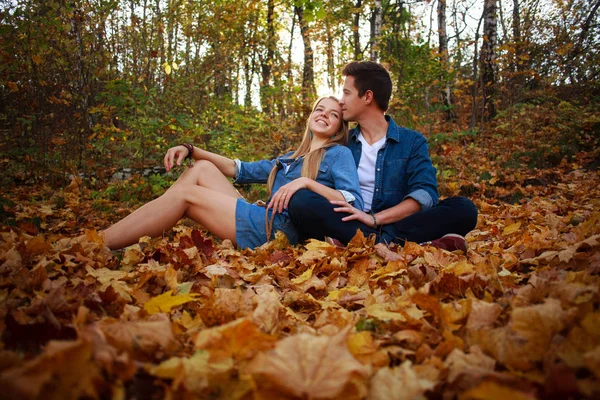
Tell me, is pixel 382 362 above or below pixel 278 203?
below

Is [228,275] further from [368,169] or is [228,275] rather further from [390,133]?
[390,133]

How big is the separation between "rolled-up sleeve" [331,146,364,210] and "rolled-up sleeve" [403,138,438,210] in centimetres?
36

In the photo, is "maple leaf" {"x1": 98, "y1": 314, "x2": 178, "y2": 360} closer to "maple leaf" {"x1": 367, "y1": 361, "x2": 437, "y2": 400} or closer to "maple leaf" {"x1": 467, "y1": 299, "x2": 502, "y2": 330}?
"maple leaf" {"x1": 367, "y1": 361, "x2": 437, "y2": 400}

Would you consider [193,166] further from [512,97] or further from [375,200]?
[512,97]

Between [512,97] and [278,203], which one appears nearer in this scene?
[278,203]

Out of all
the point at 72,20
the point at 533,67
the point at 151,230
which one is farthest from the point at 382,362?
the point at 533,67

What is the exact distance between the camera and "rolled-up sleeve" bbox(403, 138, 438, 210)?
2.73 metres

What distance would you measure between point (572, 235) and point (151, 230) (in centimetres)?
234

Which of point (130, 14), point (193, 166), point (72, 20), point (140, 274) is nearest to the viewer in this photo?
point (140, 274)

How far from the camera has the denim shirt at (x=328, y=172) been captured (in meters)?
2.73

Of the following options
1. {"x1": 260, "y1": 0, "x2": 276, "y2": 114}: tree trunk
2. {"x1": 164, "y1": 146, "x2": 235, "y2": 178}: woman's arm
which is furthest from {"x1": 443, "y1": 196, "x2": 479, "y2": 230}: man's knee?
{"x1": 260, "y1": 0, "x2": 276, "y2": 114}: tree trunk

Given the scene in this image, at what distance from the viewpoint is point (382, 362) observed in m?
0.91

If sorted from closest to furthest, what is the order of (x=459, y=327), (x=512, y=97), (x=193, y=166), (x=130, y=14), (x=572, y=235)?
1. (x=459, y=327)
2. (x=572, y=235)
3. (x=193, y=166)
4. (x=130, y=14)
5. (x=512, y=97)

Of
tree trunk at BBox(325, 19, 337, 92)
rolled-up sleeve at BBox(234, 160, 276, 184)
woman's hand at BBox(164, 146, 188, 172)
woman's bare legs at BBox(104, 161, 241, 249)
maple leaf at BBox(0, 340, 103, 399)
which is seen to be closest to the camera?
maple leaf at BBox(0, 340, 103, 399)
